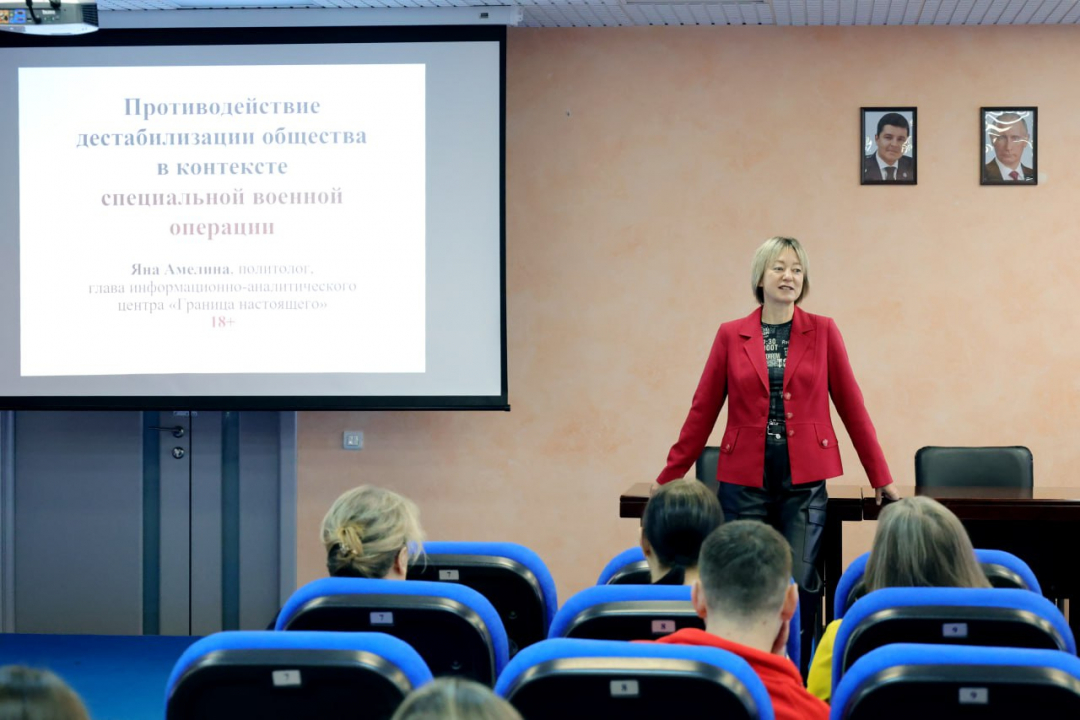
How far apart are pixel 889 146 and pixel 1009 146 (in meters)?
0.52

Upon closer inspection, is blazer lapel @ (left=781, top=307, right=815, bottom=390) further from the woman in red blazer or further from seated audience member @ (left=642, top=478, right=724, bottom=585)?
seated audience member @ (left=642, top=478, right=724, bottom=585)

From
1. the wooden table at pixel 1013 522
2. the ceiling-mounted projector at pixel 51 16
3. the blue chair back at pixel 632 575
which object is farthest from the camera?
the ceiling-mounted projector at pixel 51 16

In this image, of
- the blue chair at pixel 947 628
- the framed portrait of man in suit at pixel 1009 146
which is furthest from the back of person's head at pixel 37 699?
the framed portrait of man in suit at pixel 1009 146

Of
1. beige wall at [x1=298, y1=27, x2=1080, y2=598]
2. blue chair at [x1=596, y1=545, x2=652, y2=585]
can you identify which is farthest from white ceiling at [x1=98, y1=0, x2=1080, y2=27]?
blue chair at [x1=596, y1=545, x2=652, y2=585]

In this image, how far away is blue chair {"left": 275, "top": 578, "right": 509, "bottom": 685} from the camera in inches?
85.4

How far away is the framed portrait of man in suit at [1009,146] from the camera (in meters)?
5.28

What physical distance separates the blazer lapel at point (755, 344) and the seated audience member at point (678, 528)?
3.55ft

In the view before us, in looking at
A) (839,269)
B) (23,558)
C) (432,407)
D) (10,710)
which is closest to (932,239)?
(839,269)

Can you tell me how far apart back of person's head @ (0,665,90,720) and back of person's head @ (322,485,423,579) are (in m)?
1.58

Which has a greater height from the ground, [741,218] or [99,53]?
[99,53]

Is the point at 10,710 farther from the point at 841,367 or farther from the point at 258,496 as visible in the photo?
the point at 258,496

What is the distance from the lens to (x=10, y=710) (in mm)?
1026

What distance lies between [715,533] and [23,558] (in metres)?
4.67

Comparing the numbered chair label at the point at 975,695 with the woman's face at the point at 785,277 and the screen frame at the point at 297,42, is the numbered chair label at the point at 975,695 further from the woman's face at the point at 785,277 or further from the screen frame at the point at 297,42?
the screen frame at the point at 297,42
